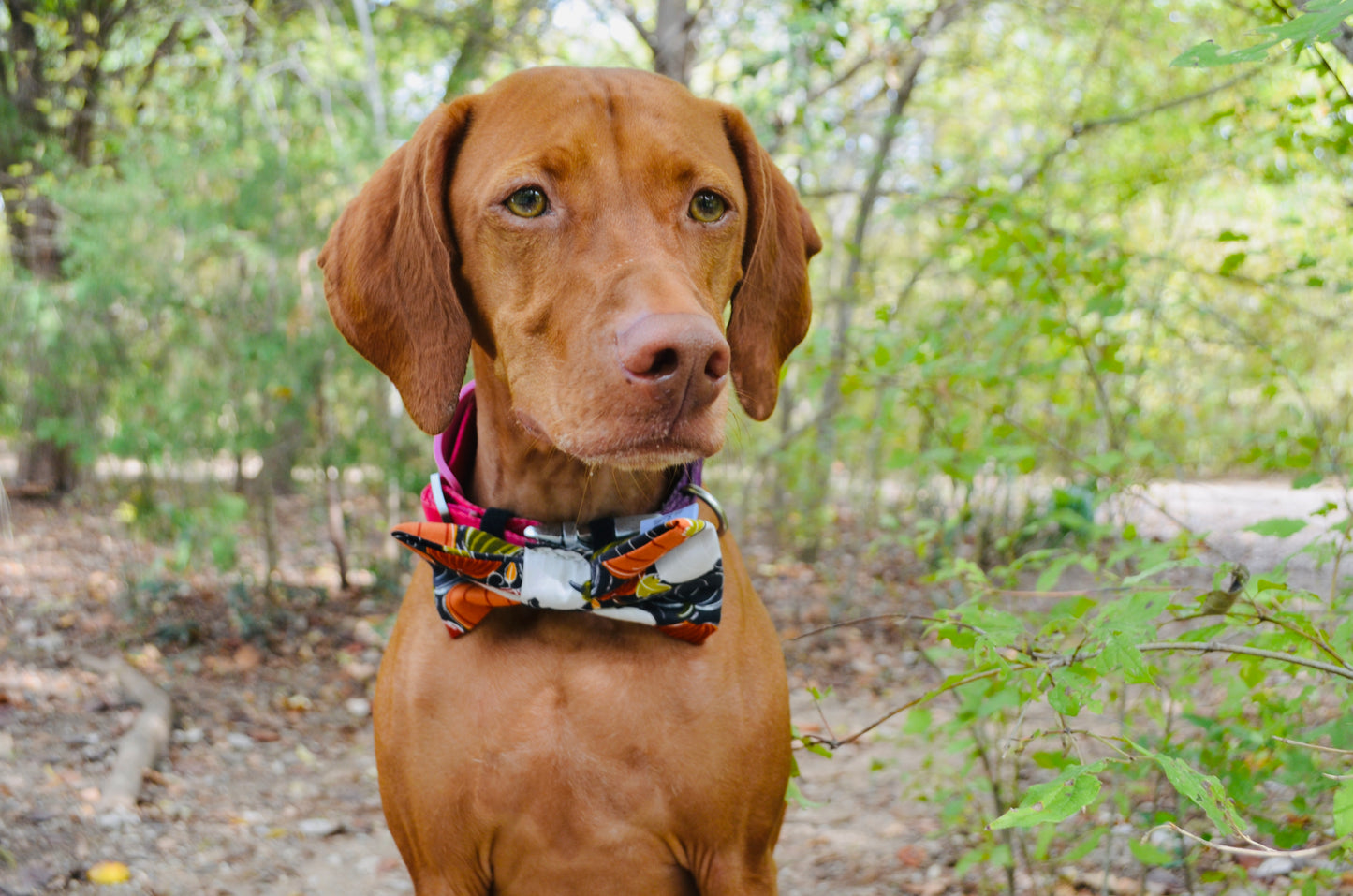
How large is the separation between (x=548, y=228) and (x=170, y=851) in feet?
9.22

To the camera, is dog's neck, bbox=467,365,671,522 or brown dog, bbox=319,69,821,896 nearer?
brown dog, bbox=319,69,821,896

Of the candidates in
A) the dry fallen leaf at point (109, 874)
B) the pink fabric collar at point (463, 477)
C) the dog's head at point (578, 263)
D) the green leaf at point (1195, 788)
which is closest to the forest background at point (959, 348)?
the green leaf at point (1195, 788)

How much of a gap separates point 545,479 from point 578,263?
1.51ft

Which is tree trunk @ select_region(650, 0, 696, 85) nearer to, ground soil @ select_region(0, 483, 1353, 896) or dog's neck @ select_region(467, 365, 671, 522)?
ground soil @ select_region(0, 483, 1353, 896)

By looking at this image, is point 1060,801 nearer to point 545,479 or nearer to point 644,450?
point 644,450

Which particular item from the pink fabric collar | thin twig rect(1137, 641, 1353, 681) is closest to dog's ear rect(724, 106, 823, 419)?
the pink fabric collar

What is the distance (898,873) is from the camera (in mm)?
3391

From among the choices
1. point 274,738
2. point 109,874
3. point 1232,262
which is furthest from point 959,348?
point 109,874

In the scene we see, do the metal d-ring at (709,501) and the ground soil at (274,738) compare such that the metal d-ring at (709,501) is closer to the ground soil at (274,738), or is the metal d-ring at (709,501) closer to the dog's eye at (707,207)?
the ground soil at (274,738)

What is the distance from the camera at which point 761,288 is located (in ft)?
7.36

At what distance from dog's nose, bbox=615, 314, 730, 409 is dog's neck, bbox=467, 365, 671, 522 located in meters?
0.43

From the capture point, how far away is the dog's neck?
6.75 feet

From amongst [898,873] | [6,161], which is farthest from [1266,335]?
[6,161]

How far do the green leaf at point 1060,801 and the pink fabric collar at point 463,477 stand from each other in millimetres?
909
